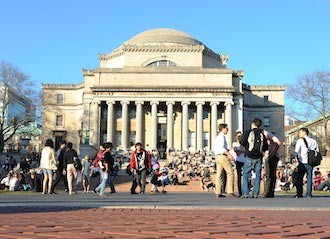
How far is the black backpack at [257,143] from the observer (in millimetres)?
15078

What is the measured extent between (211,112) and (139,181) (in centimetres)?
5516

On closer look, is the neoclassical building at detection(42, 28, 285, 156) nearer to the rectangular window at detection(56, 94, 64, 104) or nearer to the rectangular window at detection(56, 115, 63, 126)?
the rectangular window at detection(56, 115, 63, 126)

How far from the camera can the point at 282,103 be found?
285 feet

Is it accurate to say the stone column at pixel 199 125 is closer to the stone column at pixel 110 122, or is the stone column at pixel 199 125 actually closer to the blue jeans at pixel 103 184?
the stone column at pixel 110 122

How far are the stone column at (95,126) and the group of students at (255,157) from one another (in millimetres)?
58901

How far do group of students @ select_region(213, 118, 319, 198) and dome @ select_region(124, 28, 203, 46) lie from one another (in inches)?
2758

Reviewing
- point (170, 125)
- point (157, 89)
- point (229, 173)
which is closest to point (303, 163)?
point (229, 173)

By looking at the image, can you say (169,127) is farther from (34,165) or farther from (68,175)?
(68,175)

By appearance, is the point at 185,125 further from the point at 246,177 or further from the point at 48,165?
the point at 246,177

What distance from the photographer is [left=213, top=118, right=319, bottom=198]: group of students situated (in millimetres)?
15219

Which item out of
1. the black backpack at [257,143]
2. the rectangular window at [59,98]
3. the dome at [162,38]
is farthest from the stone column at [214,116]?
the black backpack at [257,143]

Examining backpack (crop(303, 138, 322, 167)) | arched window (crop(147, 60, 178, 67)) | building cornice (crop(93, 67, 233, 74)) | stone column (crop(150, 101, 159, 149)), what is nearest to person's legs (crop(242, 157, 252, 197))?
backpack (crop(303, 138, 322, 167))

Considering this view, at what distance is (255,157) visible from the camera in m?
15.2

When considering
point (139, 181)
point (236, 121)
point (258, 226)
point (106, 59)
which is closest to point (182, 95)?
point (236, 121)
